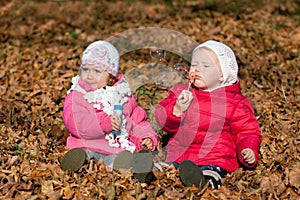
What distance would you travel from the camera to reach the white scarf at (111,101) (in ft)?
15.1

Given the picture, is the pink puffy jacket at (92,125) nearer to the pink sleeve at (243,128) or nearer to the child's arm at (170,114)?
the child's arm at (170,114)

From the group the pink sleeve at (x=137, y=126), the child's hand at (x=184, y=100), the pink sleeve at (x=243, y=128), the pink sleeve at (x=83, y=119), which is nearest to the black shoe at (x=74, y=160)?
the pink sleeve at (x=83, y=119)

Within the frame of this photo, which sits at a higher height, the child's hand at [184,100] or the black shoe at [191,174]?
the child's hand at [184,100]

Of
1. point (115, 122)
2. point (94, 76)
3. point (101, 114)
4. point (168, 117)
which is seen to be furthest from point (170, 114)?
point (94, 76)

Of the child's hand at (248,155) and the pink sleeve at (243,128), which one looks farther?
the pink sleeve at (243,128)

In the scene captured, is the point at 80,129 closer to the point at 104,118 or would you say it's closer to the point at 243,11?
the point at 104,118

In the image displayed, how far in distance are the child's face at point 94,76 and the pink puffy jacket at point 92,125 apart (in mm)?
48

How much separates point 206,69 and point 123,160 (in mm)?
1143

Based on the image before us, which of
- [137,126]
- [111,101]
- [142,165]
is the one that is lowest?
[142,165]

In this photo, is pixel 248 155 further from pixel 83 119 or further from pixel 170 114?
pixel 83 119

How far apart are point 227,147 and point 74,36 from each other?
4.37 meters

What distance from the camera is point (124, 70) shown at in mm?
6656

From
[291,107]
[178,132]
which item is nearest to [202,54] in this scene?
[178,132]

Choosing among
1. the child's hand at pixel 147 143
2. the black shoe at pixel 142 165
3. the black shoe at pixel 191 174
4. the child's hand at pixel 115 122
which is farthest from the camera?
the child's hand at pixel 147 143
